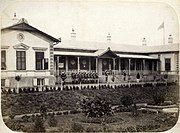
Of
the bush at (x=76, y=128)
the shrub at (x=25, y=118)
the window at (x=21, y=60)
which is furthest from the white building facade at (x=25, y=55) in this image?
the bush at (x=76, y=128)

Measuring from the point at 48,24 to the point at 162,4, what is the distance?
0.63m

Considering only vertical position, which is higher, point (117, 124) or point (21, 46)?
point (21, 46)

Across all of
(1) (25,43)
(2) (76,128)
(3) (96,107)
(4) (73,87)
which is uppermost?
(1) (25,43)

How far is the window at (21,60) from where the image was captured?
2.43 m

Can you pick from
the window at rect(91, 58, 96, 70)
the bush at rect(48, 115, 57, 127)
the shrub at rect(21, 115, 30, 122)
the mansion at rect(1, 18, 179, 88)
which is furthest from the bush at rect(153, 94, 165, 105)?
the shrub at rect(21, 115, 30, 122)

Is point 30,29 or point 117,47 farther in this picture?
point 117,47

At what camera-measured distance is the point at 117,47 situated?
2557 millimetres

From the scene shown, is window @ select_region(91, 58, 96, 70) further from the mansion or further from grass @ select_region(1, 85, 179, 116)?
grass @ select_region(1, 85, 179, 116)

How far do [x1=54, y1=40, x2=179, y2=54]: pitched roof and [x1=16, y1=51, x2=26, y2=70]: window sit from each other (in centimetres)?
18

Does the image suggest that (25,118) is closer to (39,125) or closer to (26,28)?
(39,125)

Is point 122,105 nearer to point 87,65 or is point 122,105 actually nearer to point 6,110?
point 87,65

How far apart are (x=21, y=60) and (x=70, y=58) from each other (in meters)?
0.26

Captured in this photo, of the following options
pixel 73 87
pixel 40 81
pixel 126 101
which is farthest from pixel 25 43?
pixel 126 101

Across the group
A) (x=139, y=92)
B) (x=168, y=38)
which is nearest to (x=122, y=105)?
(x=139, y=92)
